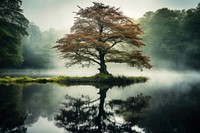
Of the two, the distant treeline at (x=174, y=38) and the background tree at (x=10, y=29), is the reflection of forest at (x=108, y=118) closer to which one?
the background tree at (x=10, y=29)

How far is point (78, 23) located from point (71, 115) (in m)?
17.3

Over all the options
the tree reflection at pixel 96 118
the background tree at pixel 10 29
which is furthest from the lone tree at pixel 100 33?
the tree reflection at pixel 96 118

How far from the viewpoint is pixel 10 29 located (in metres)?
30.3

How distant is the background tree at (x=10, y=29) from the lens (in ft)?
95.5

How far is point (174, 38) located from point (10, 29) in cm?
3995

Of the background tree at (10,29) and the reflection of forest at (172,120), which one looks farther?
the background tree at (10,29)

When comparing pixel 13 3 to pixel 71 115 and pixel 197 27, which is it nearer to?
pixel 71 115

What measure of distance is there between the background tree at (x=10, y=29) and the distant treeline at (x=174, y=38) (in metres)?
34.6

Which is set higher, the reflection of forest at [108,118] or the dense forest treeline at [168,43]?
the dense forest treeline at [168,43]

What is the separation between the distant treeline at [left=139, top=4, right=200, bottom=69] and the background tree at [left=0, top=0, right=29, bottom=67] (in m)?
34.6

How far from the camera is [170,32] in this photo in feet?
193

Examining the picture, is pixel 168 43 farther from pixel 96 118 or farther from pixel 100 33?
pixel 96 118

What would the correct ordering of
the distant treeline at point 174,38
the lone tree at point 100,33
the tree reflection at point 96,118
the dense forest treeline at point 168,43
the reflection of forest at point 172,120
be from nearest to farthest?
the reflection of forest at point 172,120 → the tree reflection at point 96,118 → the lone tree at point 100,33 → the distant treeline at point 174,38 → the dense forest treeline at point 168,43

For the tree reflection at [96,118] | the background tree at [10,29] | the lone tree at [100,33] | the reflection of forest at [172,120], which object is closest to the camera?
the reflection of forest at [172,120]
